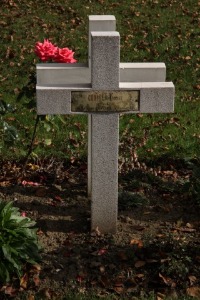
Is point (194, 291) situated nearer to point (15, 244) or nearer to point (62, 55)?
point (15, 244)

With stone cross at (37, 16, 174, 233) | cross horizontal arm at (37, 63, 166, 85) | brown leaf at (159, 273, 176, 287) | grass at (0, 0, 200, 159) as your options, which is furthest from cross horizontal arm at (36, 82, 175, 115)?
brown leaf at (159, 273, 176, 287)

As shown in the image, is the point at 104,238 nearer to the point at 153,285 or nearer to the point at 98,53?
the point at 153,285

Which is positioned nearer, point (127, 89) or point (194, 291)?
point (194, 291)

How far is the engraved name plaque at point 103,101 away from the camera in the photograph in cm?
511

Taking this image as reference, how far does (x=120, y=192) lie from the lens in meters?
6.08

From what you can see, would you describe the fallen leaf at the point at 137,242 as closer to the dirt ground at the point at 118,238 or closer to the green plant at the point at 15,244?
the dirt ground at the point at 118,238

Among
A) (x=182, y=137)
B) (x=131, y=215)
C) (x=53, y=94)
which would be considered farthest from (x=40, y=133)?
(x=53, y=94)

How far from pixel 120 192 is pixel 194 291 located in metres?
Answer: 1.36

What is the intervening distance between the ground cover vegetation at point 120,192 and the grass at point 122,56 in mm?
21

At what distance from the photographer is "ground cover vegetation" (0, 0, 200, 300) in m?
5.01

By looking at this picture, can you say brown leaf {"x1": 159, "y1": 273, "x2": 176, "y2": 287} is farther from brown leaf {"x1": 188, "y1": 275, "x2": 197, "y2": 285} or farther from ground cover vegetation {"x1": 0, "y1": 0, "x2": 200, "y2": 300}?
brown leaf {"x1": 188, "y1": 275, "x2": 197, "y2": 285}

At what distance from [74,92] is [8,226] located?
1020mm

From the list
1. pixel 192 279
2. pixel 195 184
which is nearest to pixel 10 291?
pixel 192 279

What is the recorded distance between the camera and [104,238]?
549cm
